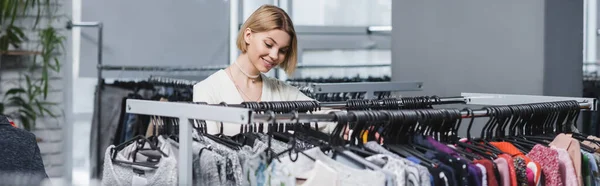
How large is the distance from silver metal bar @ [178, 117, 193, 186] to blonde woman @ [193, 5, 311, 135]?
747 mm

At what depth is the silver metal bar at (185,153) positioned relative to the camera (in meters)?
1.74

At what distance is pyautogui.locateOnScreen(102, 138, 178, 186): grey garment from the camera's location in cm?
178

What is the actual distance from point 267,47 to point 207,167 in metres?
0.93

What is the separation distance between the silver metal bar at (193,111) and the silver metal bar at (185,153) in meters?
0.03

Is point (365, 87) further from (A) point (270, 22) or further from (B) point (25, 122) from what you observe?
(B) point (25, 122)

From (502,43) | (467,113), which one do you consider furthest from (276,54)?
(502,43)

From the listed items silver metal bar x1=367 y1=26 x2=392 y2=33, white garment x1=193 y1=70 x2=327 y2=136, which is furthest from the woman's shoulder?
silver metal bar x1=367 y1=26 x2=392 y2=33

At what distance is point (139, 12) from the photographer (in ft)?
17.0

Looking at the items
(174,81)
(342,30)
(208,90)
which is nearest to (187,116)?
(208,90)

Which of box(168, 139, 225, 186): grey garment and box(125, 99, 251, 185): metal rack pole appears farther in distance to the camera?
box(168, 139, 225, 186): grey garment

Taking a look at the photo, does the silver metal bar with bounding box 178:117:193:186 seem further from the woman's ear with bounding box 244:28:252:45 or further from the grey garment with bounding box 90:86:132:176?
the grey garment with bounding box 90:86:132:176

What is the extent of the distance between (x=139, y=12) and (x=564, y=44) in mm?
2765

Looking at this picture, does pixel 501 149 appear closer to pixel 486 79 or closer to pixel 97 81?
pixel 486 79

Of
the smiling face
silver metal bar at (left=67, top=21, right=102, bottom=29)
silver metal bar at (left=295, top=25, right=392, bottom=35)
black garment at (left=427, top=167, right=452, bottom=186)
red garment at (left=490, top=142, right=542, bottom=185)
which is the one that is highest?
silver metal bar at (left=295, top=25, right=392, bottom=35)
